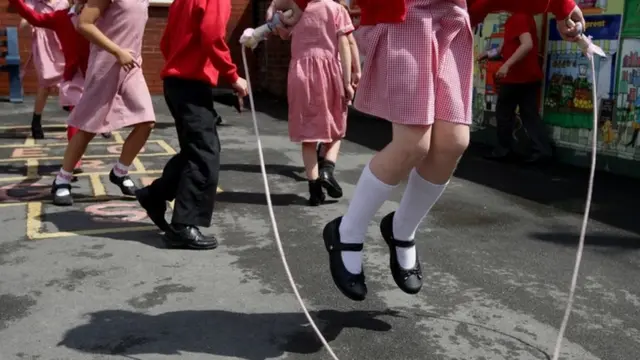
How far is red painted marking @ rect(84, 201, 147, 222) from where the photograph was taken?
17.1 ft

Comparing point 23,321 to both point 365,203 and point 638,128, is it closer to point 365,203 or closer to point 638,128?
point 365,203

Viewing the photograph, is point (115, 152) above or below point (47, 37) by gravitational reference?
below

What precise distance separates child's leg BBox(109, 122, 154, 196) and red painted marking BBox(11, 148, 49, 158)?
8.04 feet

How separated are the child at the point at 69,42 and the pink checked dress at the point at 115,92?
→ 897mm

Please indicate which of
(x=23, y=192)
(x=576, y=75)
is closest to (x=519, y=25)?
(x=576, y=75)

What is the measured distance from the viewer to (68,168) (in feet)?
18.2

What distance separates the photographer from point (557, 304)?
3.62m

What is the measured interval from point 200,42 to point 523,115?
491cm

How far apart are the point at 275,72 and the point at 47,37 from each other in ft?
21.7

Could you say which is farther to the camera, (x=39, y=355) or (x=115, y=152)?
(x=115, y=152)

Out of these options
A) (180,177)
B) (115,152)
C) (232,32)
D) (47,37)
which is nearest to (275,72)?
(232,32)

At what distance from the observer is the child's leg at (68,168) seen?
5.51 meters

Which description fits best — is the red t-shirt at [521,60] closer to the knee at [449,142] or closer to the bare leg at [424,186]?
the bare leg at [424,186]

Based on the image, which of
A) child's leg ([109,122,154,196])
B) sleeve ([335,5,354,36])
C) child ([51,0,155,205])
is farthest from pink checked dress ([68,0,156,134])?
sleeve ([335,5,354,36])
